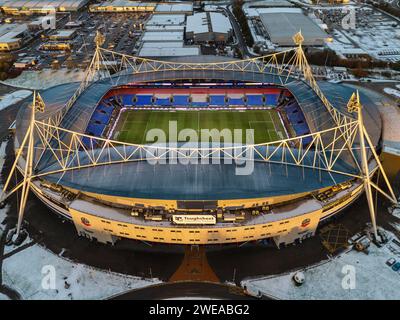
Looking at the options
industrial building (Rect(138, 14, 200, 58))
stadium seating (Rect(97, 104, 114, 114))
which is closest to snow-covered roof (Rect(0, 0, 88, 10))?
industrial building (Rect(138, 14, 200, 58))

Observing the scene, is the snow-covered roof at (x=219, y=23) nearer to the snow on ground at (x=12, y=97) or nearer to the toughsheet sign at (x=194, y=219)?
the snow on ground at (x=12, y=97)

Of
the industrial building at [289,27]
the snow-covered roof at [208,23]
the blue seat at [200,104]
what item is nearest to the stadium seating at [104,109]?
the blue seat at [200,104]

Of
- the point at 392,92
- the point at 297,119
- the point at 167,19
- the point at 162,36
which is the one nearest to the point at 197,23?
the point at 162,36

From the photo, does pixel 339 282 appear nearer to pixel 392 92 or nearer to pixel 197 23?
pixel 392 92

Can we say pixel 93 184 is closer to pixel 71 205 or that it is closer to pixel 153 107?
pixel 71 205

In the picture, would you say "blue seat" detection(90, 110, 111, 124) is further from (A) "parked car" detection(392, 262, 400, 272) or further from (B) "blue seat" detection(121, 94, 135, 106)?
(A) "parked car" detection(392, 262, 400, 272)
